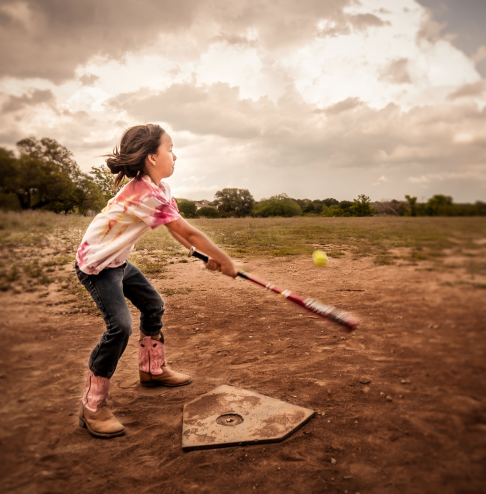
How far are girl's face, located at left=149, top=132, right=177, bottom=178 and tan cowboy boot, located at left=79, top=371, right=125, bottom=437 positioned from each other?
5.48 feet

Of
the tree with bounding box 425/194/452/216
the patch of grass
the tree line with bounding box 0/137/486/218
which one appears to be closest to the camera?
the tree with bounding box 425/194/452/216

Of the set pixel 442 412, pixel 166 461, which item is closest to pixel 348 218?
pixel 442 412

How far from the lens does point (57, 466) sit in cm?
228

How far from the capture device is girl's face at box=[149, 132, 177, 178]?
280cm

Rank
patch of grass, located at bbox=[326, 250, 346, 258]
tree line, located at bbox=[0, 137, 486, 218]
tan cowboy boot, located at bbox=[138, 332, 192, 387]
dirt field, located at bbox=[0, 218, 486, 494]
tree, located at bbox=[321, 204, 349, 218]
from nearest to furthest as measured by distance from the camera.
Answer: dirt field, located at bbox=[0, 218, 486, 494], tree line, located at bbox=[0, 137, 486, 218], tree, located at bbox=[321, 204, 349, 218], tan cowboy boot, located at bbox=[138, 332, 192, 387], patch of grass, located at bbox=[326, 250, 346, 258]

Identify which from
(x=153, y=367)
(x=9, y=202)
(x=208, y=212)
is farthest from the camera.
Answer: (x=208, y=212)

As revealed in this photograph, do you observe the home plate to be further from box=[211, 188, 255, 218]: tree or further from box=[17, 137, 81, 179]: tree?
box=[211, 188, 255, 218]: tree

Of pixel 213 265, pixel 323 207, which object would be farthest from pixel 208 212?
pixel 213 265

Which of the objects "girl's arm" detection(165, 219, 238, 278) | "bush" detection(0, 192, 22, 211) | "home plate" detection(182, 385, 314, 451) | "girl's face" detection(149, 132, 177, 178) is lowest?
"home plate" detection(182, 385, 314, 451)

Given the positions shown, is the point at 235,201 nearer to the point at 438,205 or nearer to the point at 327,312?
the point at 327,312

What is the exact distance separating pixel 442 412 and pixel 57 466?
7.54 ft

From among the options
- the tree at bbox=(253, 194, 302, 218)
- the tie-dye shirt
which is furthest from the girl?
the tree at bbox=(253, 194, 302, 218)

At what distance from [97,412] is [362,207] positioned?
251cm

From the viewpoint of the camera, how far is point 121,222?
Result: 100 inches
